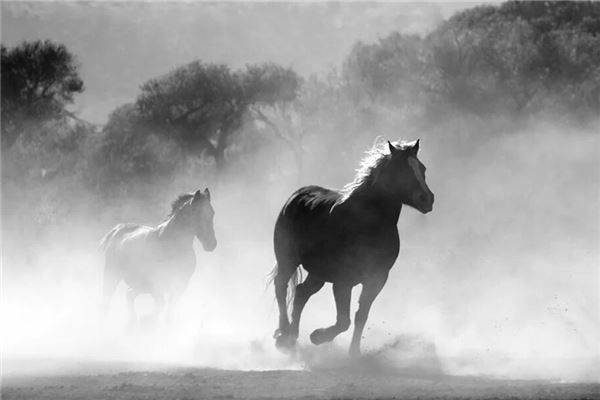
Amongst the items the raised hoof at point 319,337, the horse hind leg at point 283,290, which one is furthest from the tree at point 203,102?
the raised hoof at point 319,337

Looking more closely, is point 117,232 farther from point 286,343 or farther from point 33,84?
point 33,84

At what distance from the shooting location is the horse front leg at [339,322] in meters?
16.8

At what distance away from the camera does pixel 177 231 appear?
22.0 m

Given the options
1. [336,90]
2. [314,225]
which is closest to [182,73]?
[336,90]

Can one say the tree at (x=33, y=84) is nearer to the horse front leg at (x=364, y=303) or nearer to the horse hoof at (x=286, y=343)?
the horse hoof at (x=286, y=343)

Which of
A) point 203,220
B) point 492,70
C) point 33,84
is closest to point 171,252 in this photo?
point 203,220

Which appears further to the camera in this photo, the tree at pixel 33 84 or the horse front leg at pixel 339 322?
the tree at pixel 33 84

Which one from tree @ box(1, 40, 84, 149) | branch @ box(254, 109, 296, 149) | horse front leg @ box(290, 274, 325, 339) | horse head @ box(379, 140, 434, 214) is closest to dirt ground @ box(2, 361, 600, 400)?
horse front leg @ box(290, 274, 325, 339)

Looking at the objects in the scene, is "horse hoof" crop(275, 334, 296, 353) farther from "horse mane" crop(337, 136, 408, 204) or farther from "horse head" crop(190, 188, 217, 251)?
"horse head" crop(190, 188, 217, 251)

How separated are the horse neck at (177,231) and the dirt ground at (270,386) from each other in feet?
17.6

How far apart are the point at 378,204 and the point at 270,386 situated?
3555 mm

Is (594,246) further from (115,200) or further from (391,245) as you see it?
(115,200)

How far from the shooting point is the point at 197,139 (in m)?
64.9

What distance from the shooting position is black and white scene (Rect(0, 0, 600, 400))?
16875 millimetres
